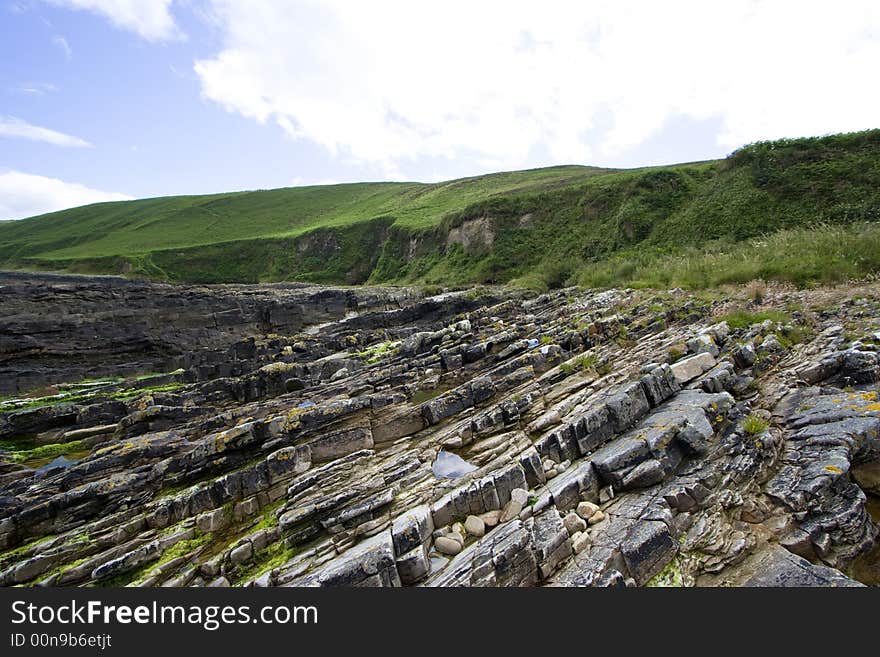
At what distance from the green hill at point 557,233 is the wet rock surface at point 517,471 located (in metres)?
10.1

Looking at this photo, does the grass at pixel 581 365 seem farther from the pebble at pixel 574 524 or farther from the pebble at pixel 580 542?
the pebble at pixel 580 542

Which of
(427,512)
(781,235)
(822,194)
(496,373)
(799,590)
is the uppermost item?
(822,194)

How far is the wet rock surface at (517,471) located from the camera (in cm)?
653

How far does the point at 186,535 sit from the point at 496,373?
30.3ft

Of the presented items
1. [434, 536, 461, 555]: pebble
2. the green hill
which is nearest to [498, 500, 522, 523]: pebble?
[434, 536, 461, 555]: pebble

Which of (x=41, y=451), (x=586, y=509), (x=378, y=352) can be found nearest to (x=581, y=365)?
(x=586, y=509)

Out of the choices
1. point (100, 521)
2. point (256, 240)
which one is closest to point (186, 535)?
point (100, 521)

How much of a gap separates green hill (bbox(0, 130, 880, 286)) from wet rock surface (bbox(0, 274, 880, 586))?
398 inches

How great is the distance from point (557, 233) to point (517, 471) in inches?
1580

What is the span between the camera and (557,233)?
43969 mm

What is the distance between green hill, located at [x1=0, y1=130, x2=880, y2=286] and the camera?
24078 mm

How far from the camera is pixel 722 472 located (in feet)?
25.0

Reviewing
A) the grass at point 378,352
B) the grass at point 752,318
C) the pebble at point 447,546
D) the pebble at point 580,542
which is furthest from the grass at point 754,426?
the grass at point 378,352

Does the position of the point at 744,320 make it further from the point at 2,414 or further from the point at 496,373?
the point at 2,414
